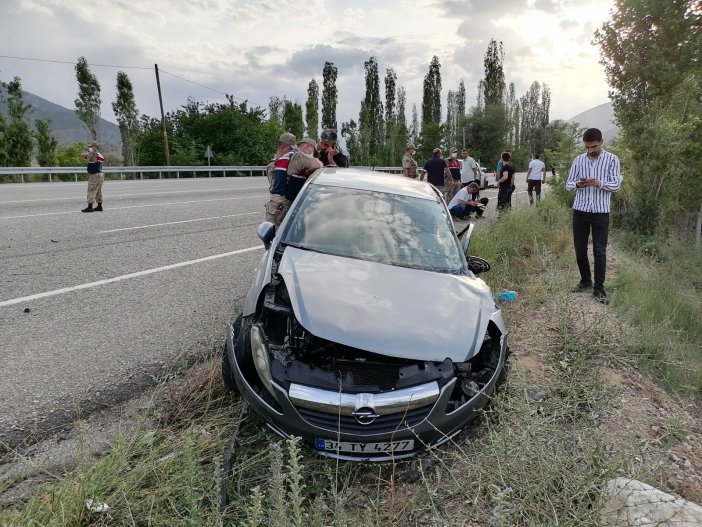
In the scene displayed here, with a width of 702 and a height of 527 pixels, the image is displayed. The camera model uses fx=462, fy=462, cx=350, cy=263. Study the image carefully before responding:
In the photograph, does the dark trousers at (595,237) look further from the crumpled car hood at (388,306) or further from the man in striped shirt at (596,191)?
the crumpled car hood at (388,306)

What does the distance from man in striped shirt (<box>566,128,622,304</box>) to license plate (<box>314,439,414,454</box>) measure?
162 inches

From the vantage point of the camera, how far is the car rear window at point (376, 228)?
146 inches

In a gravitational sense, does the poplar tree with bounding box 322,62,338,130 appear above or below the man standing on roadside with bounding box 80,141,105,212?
above

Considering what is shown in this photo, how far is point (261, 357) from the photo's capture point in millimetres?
2646

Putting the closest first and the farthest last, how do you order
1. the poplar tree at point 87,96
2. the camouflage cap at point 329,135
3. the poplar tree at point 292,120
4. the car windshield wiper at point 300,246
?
the car windshield wiper at point 300,246 < the camouflage cap at point 329,135 < the poplar tree at point 87,96 < the poplar tree at point 292,120

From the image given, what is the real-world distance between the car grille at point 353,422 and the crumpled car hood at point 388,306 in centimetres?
34

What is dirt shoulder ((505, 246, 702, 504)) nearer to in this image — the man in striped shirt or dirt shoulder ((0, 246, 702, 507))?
dirt shoulder ((0, 246, 702, 507))

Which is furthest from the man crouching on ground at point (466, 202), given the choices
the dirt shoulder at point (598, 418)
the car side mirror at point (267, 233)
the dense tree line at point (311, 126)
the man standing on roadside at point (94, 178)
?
the dense tree line at point (311, 126)

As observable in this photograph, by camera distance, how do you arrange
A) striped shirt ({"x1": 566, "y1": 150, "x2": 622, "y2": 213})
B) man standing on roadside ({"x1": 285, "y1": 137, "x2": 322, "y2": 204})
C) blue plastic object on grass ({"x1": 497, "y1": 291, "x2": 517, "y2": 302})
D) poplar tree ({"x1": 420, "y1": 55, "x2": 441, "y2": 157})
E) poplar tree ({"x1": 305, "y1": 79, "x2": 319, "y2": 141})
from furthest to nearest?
poplar tree ({"x1": 420, "y1": 55, "x2": 441, "y2": 157}) → poplar tree ({"x1": 305, "y1": 79, "x2": 319, "y2": 141}) → man standing on roadside ({"x1": 285, "y1": 137, "x2": 322, "y2": 204}) → blue plastic object on grass ({"x1": 497, "y1": 291, "x2": 517, "y2": 302}) → striped shirt ({"x1": 566, "y1": 150, "x2": 622, "y2": 213})

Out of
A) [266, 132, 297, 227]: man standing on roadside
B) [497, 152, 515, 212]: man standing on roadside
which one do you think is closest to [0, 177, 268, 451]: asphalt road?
[266, 132, 297, 227]: man standing on roadside

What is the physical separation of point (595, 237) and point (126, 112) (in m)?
52.0

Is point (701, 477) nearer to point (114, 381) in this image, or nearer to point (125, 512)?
point (125, 512)

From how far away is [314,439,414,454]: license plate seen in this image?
2.46m


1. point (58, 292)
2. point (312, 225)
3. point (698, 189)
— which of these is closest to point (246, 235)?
point (58, 292)
